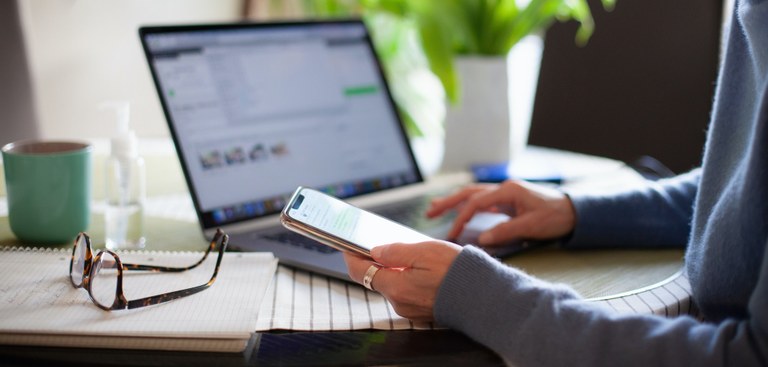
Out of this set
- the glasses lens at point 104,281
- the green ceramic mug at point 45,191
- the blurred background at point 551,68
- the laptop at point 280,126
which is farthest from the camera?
the blurred background at point 551,68

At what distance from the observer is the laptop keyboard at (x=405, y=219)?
989 mm

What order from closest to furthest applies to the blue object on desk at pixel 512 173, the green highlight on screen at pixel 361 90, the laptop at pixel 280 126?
the laptop at pixel 280 126
the green highlight on screen at pixel 361 90
the blue object on desk at pixel 512 173

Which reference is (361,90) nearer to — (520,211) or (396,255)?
(520,211)

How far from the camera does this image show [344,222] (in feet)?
2.63

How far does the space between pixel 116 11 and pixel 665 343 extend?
1569 mm

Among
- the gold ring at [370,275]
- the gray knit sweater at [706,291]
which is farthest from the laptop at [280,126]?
the gray knit sweater at [706,291]

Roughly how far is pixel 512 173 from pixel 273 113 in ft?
1.52

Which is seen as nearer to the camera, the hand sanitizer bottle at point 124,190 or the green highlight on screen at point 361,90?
the hand sanitizer bottle at point 124,190

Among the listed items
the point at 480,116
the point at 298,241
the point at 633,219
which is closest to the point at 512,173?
the point at 480,116

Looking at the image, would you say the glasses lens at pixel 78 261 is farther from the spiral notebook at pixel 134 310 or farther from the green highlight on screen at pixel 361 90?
the green highlight on screen at pixel 361 90

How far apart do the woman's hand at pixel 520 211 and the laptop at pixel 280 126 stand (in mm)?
63

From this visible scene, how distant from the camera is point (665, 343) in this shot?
634 millimetres

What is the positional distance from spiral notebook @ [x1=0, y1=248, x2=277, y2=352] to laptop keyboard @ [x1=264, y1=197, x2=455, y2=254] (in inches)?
5.9

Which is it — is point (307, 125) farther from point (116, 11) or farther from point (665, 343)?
point (116, 11)
